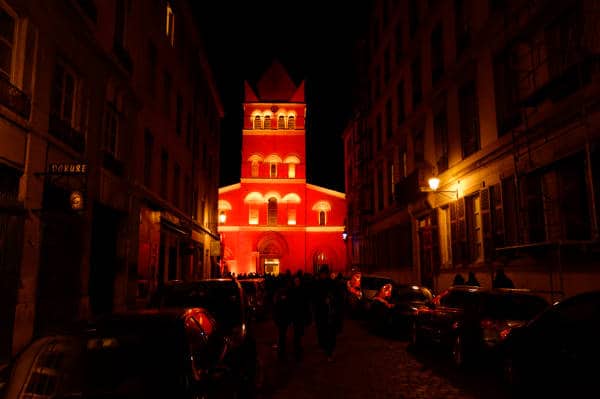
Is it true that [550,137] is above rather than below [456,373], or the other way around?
above

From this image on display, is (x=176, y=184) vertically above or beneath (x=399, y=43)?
beneath

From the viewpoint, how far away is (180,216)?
923 inches

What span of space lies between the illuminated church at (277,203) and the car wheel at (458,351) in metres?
38.1

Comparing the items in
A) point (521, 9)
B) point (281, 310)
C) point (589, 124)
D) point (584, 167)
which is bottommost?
point (281, 310)

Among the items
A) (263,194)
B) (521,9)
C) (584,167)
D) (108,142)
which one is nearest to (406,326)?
(584,167)

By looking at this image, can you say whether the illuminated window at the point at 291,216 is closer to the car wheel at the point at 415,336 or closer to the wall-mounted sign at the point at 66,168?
the car wheel at the point at 415,336

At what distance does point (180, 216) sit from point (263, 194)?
86.1 ft

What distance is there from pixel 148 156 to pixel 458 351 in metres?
13.7

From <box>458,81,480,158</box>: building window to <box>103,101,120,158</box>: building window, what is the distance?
12067mm

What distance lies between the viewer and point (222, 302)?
26.3 ft

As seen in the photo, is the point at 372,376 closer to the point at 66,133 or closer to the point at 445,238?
the point at 66,133

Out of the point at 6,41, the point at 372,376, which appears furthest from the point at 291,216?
the point at 6,41

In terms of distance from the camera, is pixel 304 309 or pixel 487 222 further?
pixel 487 222

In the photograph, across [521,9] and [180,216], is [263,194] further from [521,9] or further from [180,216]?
[521,9]
